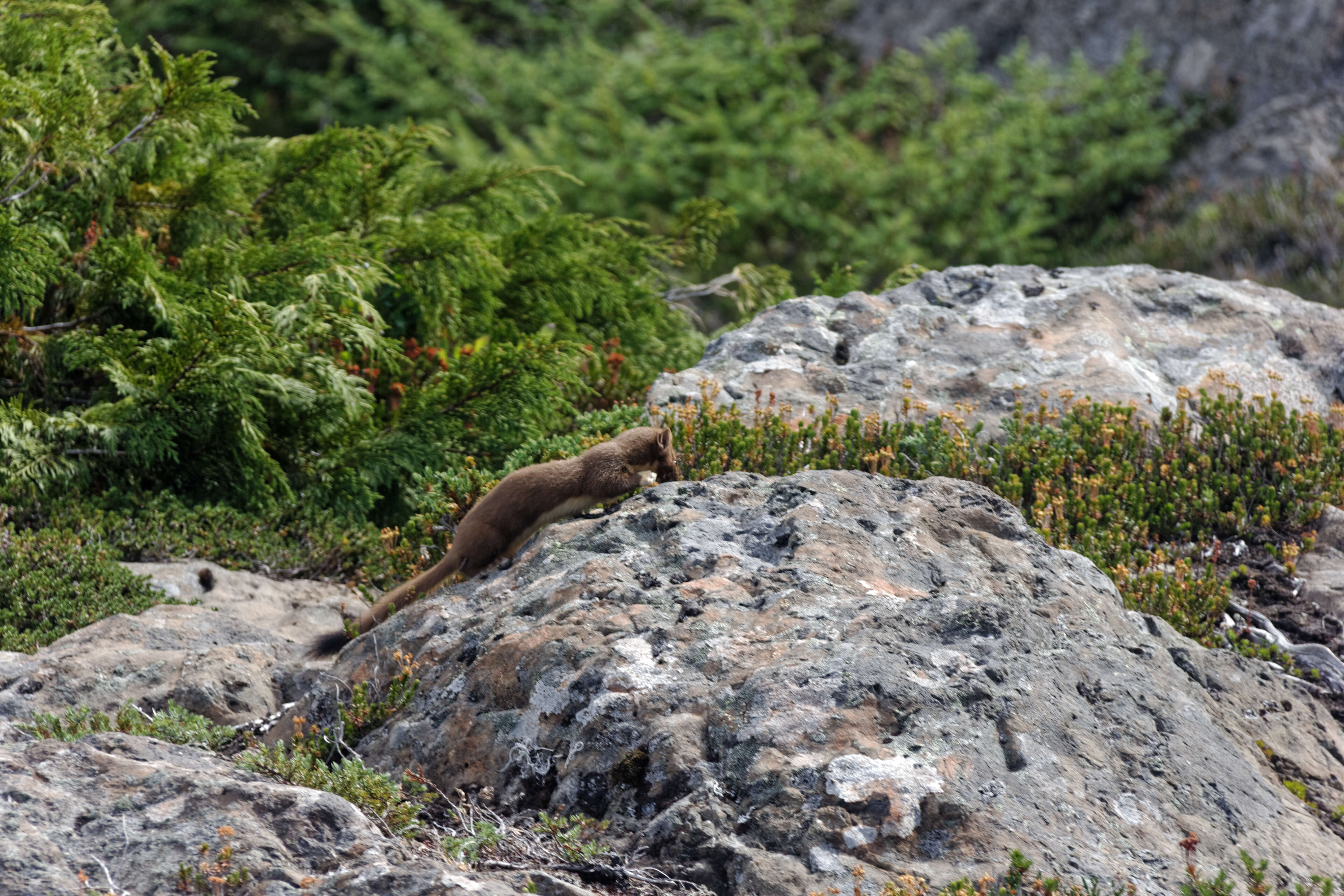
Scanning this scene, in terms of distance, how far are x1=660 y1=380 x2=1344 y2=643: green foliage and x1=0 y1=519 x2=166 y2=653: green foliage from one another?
2942 millimetres

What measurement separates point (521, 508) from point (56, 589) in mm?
2789

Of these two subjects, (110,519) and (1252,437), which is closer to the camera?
(1252,437)

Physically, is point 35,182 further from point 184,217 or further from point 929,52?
point 929,52

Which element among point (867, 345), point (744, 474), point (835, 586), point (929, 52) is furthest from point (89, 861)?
point (929, 52)

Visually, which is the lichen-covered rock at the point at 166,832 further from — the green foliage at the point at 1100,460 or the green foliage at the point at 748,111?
the green foliage at the point at 748,111

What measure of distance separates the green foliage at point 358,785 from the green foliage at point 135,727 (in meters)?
0.31

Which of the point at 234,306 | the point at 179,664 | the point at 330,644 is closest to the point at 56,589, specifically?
the point at 179,664

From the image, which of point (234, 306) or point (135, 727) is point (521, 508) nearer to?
point (135, 727)

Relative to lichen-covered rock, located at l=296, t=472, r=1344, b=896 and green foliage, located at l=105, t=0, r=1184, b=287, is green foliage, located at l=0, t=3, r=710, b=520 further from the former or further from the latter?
green foliage, located at l=105, t=0, r=1184, b=287

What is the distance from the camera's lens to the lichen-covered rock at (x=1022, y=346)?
6.66m

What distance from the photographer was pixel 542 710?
153 inches

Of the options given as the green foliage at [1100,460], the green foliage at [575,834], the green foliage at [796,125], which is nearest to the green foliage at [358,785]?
the green foliage at [575,834]

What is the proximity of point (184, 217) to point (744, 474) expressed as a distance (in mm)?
4713

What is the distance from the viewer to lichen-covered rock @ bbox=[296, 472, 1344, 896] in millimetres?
3371
